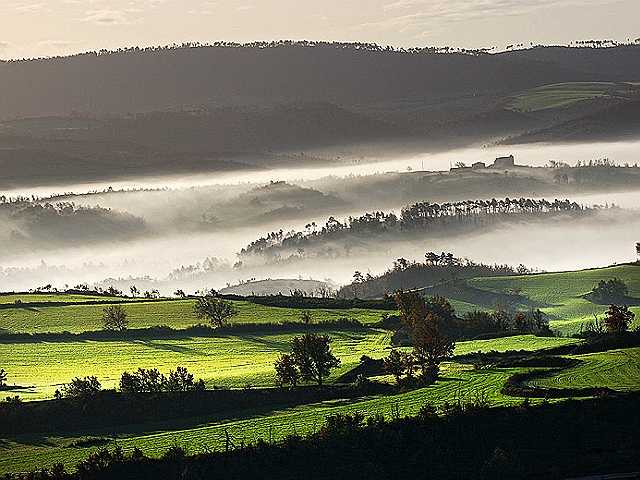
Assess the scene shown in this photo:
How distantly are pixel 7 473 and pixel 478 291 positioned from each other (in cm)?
10770

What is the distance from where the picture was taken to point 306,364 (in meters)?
81.4

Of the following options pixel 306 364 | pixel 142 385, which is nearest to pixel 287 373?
pixel 306 364

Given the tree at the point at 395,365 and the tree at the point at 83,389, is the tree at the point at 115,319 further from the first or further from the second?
the tree at the point at 395,365

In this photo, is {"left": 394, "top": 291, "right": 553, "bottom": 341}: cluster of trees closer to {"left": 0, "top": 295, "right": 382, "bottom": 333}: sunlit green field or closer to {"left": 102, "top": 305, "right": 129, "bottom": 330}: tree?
{"left": 0, "top": 295, "right": 382, "bottom": 333}: sunlit green field

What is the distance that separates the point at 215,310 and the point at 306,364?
3469 cm

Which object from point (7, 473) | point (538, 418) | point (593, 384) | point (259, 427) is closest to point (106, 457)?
point (7, 473)

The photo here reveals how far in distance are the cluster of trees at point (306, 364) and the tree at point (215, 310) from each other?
1192 inches

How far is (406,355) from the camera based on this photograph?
3302 inches

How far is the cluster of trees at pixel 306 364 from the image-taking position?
8019 cm

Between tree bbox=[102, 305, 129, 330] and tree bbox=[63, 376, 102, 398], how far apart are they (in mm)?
32310

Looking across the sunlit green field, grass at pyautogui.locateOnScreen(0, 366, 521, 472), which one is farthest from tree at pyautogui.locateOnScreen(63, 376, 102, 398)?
the sunlit green field

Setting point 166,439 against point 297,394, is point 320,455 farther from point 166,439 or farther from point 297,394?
point 297,394

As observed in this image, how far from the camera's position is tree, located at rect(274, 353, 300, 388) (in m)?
79.8

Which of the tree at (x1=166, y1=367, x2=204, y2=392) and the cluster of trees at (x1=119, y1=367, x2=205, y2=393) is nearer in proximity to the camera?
the cluster of trees at (x1=119, y1=367, x2=205, y2=393)
